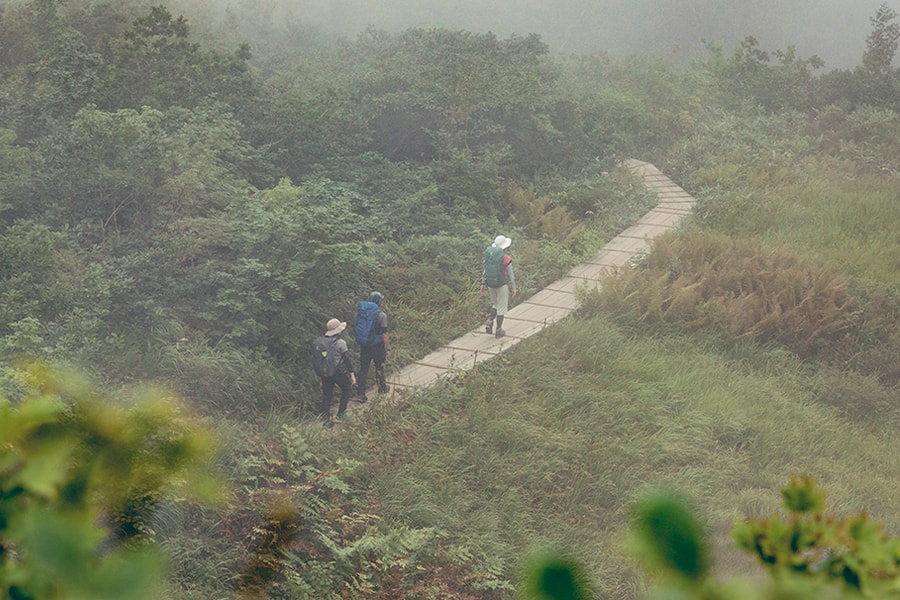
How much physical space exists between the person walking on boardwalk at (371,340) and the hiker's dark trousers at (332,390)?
18.7 inches

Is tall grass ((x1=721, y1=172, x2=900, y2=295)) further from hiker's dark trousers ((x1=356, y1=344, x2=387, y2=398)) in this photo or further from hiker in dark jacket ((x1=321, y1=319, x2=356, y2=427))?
hiker in dark jacket ((x1=321, y1=319, x2=356, y2=427))

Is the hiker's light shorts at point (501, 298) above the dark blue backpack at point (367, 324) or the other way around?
the other way around

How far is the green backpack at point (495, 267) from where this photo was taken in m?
11.2

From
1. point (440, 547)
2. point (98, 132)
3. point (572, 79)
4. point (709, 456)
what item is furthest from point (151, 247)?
point (572, 79)

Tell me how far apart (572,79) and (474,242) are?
11355 millimetres

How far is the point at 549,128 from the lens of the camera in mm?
16594

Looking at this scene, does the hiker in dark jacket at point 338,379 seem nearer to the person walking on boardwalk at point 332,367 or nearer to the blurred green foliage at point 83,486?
the person walking on boardwalk at point 332,367

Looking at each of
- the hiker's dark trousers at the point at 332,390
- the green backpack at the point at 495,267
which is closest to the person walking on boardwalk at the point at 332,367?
the hiker's dark trousers at the point at 332,390

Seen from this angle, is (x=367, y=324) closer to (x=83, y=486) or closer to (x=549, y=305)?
(x=549, y=305)

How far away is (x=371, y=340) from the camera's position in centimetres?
972

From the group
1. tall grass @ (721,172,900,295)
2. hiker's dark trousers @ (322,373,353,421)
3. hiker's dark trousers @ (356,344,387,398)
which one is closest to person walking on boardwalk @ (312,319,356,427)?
hiker's dark trousers @ (322,373,353,421)

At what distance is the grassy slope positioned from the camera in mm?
7977

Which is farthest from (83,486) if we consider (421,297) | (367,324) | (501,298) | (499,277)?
(421,297)

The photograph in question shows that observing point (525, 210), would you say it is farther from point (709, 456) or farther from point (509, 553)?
point (509, 553)
